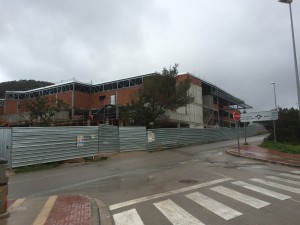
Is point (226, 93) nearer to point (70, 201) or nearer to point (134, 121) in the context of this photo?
point (134, 121)

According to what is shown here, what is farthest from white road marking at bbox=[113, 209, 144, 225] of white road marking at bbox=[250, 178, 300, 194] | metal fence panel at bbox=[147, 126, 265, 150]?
metal fence panel at bbox=[147, 126, 265, 150]

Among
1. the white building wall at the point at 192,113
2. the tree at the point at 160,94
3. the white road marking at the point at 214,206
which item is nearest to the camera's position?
the white road marking at the point at 214,206

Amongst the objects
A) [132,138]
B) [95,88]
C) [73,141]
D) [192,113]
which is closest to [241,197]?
[73,141]

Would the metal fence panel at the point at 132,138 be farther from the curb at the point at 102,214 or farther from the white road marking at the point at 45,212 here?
the curb at the point at 102,214

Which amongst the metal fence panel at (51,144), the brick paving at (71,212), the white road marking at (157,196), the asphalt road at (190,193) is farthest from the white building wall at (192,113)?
the brick paving at (71,212)

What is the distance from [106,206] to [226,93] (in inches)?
2805

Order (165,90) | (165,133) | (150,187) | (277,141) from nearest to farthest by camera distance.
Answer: (150,187) → (277,141) → (165,133) → (165,90)

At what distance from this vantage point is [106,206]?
28.4 feet

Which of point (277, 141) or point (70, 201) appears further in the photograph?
point (277, 141)

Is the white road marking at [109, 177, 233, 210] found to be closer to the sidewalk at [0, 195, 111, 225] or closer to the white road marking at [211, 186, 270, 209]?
the sidewalk at [0, 195, 111, 225]

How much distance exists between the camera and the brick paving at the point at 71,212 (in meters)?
7.04

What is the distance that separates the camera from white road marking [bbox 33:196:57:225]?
7.04 metres

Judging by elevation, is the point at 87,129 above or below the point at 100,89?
below

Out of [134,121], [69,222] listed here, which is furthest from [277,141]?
[69,222]
